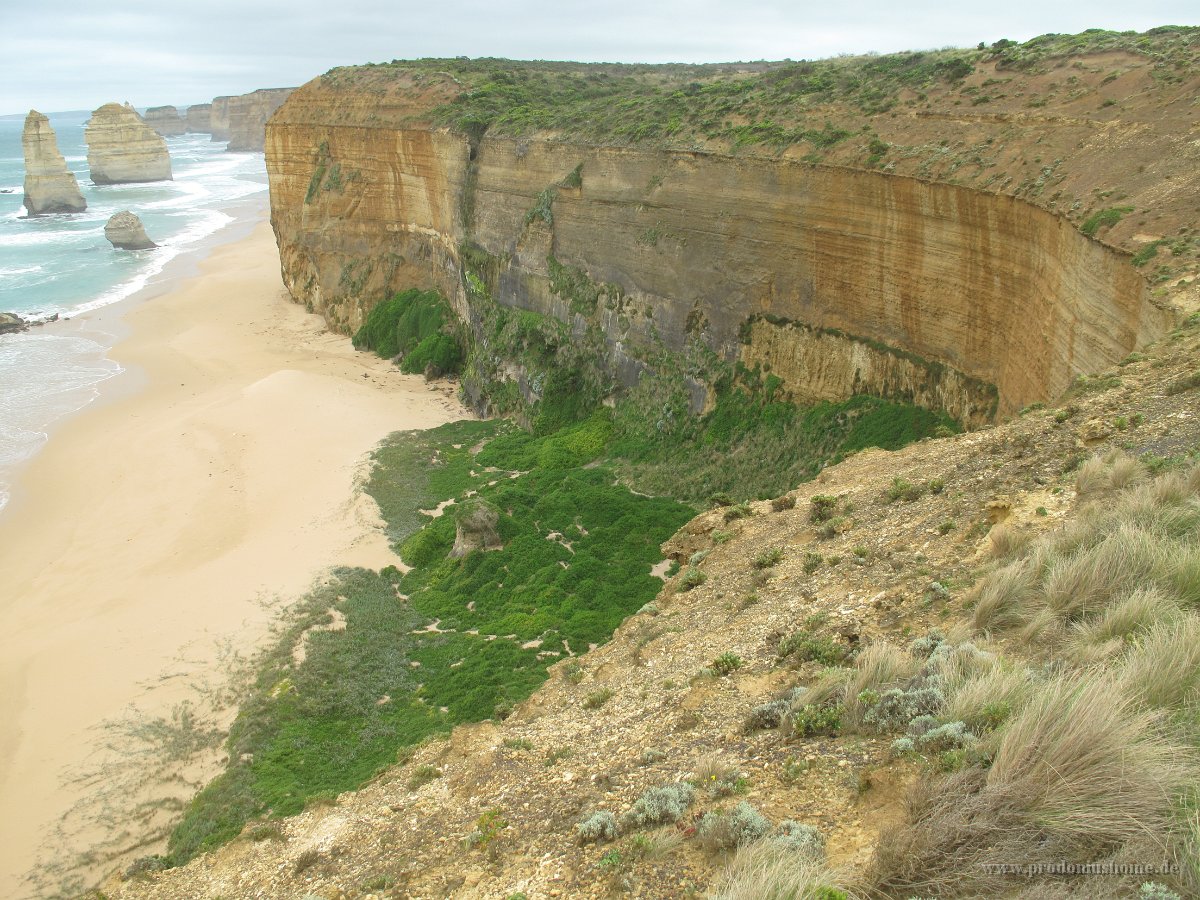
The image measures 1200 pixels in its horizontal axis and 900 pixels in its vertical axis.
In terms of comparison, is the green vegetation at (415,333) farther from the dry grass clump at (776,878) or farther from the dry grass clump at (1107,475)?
the dry grass clump at (776,878)

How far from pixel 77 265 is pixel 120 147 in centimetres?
4916

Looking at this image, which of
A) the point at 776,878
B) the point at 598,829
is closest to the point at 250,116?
the point at 598,829

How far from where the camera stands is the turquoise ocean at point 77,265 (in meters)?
34.1

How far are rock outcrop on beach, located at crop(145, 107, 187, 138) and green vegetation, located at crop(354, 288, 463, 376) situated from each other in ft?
525

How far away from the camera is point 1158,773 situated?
4.64m

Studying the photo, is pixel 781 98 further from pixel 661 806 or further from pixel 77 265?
pixel 77 265

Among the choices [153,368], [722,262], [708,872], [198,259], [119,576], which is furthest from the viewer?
[198,259]

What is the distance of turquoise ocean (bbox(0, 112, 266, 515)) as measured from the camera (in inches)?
1342

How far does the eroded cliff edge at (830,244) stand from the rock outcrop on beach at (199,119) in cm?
16314

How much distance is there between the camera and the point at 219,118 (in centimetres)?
15500

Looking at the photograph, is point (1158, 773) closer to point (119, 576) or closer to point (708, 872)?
point (708, 872)

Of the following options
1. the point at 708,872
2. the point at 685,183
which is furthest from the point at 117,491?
the point at 708,872

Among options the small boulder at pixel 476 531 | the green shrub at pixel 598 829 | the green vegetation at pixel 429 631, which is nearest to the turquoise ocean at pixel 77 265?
the green vegetation at pixel 429 631

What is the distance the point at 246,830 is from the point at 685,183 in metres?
18.9
